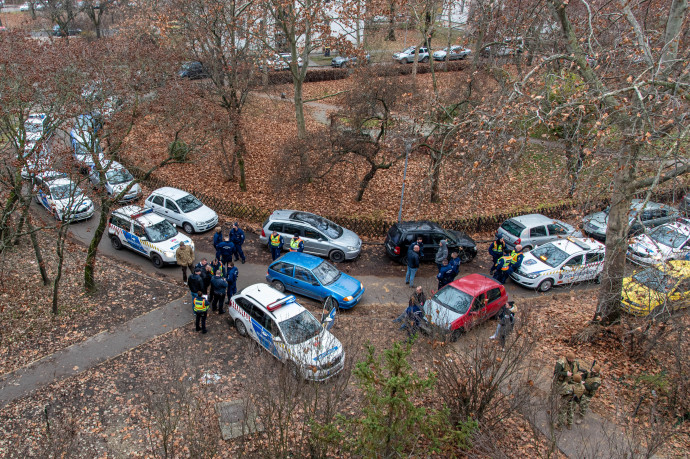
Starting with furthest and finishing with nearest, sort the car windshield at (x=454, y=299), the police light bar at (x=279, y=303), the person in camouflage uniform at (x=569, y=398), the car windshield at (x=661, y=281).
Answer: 1. the car windshield at (x=454, y=299)
2. the police light bar at (x=279, y=303)
3. the car windshield at (x=661, y=281)
4. the person in camouflage uniform at (x=569, y=398)

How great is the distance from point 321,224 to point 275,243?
1.91m

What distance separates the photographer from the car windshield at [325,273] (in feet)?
46.5

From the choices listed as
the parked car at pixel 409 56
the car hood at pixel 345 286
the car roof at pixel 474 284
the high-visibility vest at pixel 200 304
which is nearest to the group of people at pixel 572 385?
the car roof at pixel 474 284

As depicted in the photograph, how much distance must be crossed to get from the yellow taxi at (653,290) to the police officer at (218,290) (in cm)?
1060

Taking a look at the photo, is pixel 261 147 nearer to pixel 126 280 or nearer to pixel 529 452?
pixel 126 280

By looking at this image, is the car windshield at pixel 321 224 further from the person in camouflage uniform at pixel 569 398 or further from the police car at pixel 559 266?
the person in camouflage uniform at pixel 569 398

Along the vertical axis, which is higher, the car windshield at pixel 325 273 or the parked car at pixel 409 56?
the parked car at pixel 409 56

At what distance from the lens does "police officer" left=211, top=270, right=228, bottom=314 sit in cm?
1305

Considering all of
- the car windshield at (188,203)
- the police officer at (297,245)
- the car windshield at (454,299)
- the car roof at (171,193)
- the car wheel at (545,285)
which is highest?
the car roof at (171,193)

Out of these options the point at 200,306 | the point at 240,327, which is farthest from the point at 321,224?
the point at 200,306

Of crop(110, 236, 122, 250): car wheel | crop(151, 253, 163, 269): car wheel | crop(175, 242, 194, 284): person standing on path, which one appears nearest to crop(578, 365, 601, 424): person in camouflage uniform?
crop(175, 242, 194, 284): person standing on path

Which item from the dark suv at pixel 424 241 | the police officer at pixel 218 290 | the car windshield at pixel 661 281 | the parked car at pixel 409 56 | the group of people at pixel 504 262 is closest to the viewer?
the car windshield at pixel 661 281

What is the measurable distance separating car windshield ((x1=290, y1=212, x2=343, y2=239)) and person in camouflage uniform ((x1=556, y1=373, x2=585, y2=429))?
30.9 ft

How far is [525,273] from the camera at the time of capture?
51.7 ft
